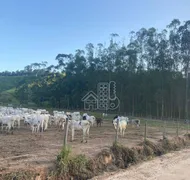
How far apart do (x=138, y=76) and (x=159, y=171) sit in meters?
42.3

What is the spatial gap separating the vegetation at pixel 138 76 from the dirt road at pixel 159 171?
3256 centimetres

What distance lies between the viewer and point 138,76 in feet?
173

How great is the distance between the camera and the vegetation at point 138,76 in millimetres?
47844

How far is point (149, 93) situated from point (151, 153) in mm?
35932

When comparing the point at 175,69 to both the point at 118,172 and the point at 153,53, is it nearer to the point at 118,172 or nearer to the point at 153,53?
the point at 153,53

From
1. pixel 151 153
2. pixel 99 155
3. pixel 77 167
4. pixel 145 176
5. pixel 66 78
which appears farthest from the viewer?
pixel 66 78

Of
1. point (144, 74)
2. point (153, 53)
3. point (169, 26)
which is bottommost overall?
point (144, 74)

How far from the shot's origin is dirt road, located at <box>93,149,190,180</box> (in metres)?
10.2

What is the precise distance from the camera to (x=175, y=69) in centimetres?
4909

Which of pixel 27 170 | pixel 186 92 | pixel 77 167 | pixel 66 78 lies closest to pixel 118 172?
pixel 77 167
